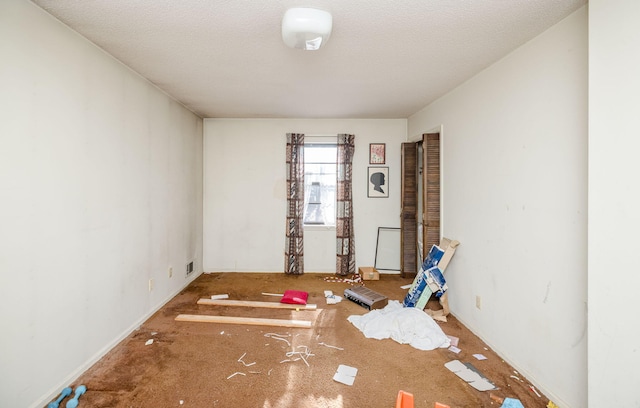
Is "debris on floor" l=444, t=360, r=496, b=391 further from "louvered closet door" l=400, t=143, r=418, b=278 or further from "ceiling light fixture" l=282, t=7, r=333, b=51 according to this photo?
"ceiling light fixture" l=282, t=7, r=333, b=51

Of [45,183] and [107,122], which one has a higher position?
[107,122]

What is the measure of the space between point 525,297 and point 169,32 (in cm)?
316

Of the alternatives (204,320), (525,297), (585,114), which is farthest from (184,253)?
(585,114)

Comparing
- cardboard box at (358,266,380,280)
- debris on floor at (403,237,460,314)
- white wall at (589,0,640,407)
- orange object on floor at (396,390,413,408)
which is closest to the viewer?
orange object on floor at (396,390,413,408)

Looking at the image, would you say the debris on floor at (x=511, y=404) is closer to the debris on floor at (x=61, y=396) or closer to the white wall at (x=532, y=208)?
the white wall at (x=532, y=208)

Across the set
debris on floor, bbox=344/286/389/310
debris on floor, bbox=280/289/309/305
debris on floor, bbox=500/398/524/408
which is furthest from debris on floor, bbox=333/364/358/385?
debris on floor, bbox=280/289/309/305

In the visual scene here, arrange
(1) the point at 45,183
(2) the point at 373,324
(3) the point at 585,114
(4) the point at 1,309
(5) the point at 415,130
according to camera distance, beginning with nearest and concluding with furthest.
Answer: (4) the point at 1,309 → (3) the point at 585,114 → (1) the point at 45,183 → (2) the point at 373,324 → (5) the point at 415,130

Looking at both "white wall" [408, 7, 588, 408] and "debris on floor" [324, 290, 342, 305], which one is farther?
"debris on floor" [324, 290, 342, 305]

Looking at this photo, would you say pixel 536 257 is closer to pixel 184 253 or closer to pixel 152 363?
pixel 152 363

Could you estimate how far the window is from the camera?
4.49m

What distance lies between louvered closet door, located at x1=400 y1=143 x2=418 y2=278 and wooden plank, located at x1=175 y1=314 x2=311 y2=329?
79.4 inches

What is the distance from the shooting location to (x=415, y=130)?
407 cm

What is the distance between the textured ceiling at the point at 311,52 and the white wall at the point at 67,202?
0.86 ft

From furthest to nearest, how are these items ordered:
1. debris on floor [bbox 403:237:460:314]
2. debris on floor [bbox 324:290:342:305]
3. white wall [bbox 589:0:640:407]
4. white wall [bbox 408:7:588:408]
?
debris on floor [bbox 324:290:342:305], debris on floor [bbox 403:237:460:314], white wall [bbox 408:7:588:408], white wall [bbox 589:0:640:407]
